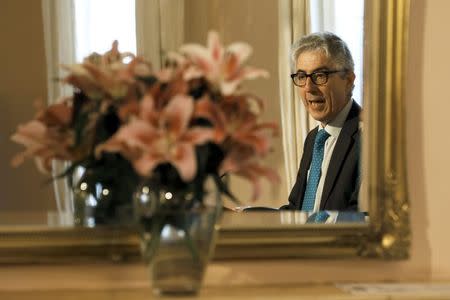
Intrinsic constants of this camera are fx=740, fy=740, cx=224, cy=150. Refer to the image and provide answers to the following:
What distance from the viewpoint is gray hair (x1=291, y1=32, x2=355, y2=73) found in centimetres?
131

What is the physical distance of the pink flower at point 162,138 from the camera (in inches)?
39.5

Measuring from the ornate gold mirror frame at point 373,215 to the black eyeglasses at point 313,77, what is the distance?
0.24 ft

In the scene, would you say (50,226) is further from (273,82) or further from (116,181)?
(273,82)

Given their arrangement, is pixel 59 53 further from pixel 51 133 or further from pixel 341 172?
pixel 341 172

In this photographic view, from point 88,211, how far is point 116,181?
10cm

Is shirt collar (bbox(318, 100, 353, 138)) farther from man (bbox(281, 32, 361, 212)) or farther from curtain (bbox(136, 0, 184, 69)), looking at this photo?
curtain (bbox(136, 0, 184, 69))

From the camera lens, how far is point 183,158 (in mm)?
1005

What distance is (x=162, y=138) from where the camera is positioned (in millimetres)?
1024

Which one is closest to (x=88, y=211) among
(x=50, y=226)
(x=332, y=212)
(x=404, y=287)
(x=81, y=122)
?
(x=50, y=226)

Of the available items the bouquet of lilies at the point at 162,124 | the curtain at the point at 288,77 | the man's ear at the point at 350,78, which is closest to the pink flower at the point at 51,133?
the bouquet of lilies at the point at 162,124

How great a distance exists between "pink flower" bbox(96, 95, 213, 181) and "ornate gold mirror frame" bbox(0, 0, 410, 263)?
24 cm

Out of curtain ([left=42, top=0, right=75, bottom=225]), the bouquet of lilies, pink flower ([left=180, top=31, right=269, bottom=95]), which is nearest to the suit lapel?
the bouquet of lilies

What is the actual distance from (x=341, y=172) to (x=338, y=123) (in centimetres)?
9

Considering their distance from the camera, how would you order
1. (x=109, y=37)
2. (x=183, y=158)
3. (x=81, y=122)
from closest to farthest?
(x=183, y=158)
(x=81, y=122)
(x=109, y=37)
